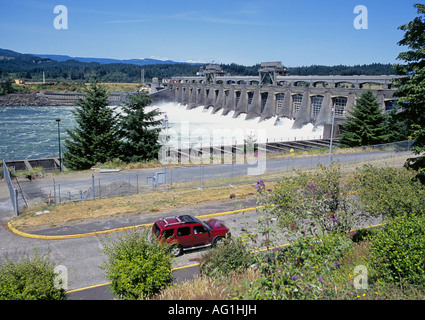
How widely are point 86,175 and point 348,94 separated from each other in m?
42.6

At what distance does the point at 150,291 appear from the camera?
367 inches

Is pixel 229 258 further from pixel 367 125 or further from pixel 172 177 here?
pixel 367 125

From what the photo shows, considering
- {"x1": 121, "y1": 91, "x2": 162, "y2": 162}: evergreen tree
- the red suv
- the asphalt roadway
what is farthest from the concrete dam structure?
the red suv

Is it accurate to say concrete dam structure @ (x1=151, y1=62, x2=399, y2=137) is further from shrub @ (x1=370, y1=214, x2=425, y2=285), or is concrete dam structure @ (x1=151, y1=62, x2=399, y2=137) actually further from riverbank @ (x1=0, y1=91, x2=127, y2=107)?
riverbank @ (x1=0, y1=91, x2=127, y2=107)

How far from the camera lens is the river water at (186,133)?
5400cm

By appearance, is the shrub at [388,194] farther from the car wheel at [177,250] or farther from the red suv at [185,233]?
the car wheel at [177,250]

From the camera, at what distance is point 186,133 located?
68.6m

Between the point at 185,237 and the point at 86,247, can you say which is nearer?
the point at 185,237

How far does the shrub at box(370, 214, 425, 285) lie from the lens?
8.19m

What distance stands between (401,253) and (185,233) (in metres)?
7.97

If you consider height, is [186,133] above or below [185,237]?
above

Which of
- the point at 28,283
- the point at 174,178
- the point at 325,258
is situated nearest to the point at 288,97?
the point at 174,178
